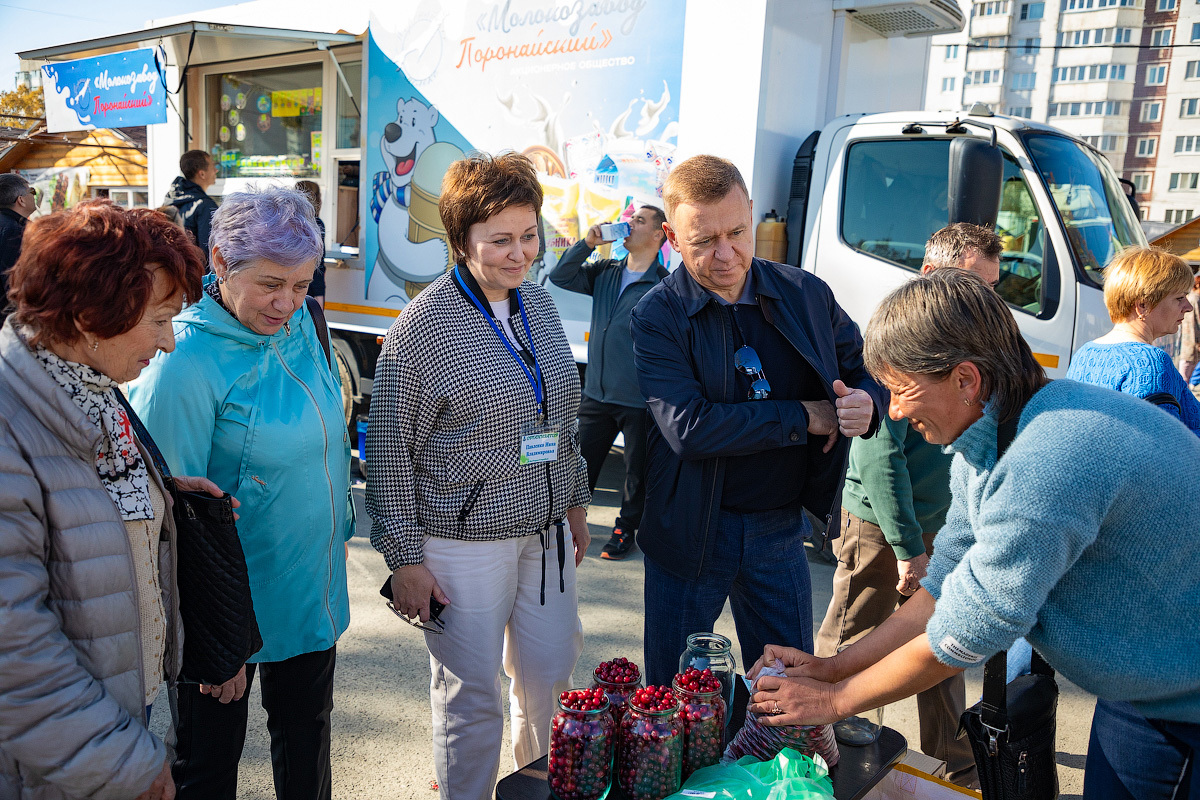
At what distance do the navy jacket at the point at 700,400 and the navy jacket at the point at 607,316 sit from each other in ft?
7.25

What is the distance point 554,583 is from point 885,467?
1.10 metres

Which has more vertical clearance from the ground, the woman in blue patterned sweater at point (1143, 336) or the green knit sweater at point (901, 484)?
the woman in blue patterned sweater at point (1143, 336)

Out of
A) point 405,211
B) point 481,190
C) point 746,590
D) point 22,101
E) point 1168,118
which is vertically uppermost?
point 1168,118

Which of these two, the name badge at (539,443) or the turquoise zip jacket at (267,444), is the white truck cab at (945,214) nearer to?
the name badge at (539,443)

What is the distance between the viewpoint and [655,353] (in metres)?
2.20

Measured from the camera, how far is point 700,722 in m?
1.63

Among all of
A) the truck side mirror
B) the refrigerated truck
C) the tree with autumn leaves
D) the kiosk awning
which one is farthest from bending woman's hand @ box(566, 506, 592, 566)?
A: the tree with autumn leaves

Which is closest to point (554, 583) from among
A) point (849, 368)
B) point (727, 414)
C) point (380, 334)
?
point (727, 414)

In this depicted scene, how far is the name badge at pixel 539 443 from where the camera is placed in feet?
7.06

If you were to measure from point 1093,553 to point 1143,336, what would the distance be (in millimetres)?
1719

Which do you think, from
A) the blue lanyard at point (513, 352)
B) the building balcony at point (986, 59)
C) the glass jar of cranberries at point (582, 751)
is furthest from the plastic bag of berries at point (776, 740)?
the building balcony at point (986, 59)

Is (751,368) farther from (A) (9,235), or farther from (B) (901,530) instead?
(A) (9,235)

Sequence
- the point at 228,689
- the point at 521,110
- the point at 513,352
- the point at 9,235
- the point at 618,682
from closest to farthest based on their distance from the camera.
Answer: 1. the point at 618,682
2. the point at 228,689
3. the point at 513,352
4. the point at 521,110
5. the point at 9,235

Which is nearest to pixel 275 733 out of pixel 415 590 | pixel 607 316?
pixel 415 590
